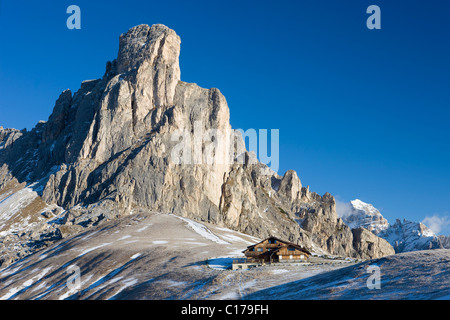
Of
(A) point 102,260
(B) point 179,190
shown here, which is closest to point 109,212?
(B) point 179,190

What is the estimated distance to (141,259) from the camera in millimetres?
96500

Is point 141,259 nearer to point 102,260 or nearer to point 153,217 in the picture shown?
point 102,260

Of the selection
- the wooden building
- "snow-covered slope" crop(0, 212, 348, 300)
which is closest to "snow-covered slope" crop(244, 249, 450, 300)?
"snow-covered slope" crop(0, 212, 348, 300)

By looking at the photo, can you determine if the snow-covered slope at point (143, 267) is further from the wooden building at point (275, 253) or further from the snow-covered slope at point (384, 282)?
the snow-covered slope at point (384, 282)

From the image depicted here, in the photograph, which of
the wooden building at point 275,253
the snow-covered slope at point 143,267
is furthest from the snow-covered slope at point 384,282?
the wooden building at point 275,253

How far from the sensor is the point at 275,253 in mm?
89562

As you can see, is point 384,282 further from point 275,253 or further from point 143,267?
point 143,267

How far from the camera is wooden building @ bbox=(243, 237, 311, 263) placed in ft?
292

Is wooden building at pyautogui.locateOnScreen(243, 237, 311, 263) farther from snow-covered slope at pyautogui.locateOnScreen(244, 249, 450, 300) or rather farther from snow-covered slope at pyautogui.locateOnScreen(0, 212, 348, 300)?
snow-covered slope at pyautogui.locateOnScreen(244, 249, 450, 300)

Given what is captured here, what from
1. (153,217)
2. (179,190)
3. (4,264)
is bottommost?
(4,264)

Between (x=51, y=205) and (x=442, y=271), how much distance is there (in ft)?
554

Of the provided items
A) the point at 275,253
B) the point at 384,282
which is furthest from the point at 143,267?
the point at 384,282

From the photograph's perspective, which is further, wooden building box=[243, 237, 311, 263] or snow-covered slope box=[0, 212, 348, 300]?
wooden building box=[243, 237, 311, 263]
